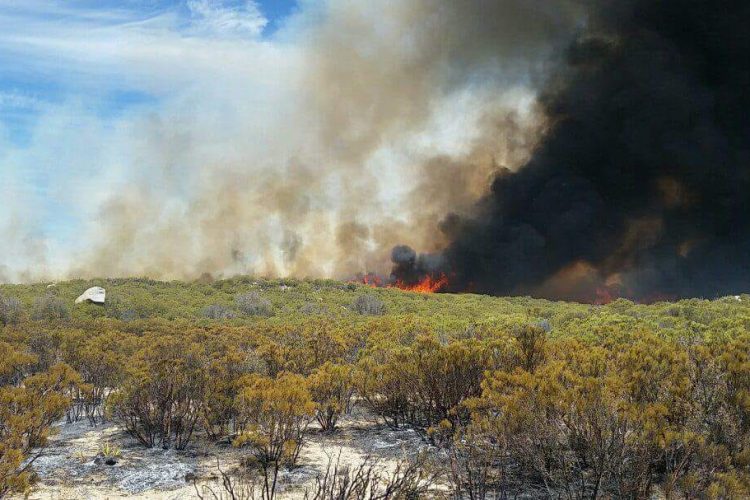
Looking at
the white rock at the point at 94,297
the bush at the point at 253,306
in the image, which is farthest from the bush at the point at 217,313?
the white rock at the point at 94,297

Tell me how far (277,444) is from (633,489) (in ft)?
16.9

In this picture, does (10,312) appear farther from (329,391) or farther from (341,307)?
(329,391)

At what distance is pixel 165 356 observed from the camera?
12344 mm

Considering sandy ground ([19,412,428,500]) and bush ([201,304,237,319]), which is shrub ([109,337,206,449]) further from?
bush ([201,304,237,319])

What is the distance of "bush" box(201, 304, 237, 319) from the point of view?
110ft

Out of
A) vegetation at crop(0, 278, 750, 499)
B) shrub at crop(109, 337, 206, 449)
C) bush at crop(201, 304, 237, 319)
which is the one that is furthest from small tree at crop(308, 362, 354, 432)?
bush at crop(201, 304, 237, 319)

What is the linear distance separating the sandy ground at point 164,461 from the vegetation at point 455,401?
33 centimetres

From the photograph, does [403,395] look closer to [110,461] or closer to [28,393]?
[110,461]

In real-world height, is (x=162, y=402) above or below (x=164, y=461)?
above

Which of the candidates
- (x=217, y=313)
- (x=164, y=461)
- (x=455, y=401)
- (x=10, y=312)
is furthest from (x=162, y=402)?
(x=217, y=313)

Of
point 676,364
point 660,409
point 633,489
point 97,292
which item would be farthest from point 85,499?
point 97,292

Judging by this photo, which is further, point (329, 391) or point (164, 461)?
point (329, 391)

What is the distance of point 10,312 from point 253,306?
15043 mm

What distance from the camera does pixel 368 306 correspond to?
39344 millimetres
